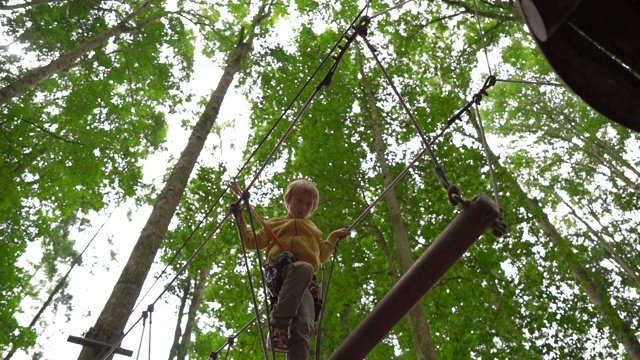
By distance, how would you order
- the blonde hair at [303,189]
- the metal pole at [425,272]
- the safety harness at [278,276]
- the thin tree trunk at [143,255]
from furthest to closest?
1. the thin tree trunk at [143,255]
2. the blonde hair at [303,189]
3. the safety harness at [278,276]
4. the metal pole at [425,272]

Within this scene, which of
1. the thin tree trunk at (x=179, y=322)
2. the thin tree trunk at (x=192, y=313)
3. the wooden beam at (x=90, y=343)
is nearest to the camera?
the wooden beam at (x=90, y=343)

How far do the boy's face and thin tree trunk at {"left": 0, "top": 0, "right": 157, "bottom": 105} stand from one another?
4831 mm

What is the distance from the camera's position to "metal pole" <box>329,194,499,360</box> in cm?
127

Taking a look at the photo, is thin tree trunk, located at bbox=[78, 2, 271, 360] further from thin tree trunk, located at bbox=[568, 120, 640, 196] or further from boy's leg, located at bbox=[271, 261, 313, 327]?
thin tree trunk, located at bbox=[568, 120, 640, 196]

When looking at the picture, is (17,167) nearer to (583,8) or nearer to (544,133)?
(583,8)

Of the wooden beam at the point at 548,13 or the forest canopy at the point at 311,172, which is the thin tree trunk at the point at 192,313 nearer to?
the forest canopy at the point at 311,172

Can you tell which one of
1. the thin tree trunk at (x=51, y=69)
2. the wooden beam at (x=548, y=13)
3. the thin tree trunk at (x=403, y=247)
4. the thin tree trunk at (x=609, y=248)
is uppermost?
the thin tree trunk at (x=609, y=248)

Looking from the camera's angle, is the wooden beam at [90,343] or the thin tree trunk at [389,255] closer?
the wooden beam at [90,343]

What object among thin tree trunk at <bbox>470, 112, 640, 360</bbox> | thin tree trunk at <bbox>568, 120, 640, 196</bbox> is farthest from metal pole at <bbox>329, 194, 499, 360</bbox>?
thin tree trunk at <bbox>568, 120, 640, 196</bbox>

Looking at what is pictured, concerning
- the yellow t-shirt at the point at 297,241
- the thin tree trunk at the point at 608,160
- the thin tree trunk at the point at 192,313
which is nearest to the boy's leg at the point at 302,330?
the yellow t-shirt at the point at 297,241

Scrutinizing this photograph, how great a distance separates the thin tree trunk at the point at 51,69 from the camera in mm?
5840

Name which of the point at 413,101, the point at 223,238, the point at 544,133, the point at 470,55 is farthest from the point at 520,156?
the point at 223,238

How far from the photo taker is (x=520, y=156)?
13805 mm

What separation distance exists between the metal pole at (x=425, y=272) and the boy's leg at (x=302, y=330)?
549 mm
